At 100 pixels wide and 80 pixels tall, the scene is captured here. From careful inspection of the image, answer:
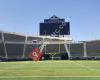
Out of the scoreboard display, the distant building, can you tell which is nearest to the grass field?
the scoreboard display

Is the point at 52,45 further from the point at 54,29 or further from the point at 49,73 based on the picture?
the point at 49,73

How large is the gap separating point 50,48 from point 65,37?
965 centimetres

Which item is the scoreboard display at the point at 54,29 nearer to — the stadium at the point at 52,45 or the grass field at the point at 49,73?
the stadium at the point at 52,45

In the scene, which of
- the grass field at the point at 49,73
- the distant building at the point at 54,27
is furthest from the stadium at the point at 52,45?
the grass field at the point at 49,73

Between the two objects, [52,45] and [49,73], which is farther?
[52,45]

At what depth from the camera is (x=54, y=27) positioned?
109 meters

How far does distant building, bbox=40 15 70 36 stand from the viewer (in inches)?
4236

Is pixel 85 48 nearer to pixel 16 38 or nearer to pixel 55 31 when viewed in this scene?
pixel 55 31

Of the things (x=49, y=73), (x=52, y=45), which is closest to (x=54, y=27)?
(x=52, y=45)

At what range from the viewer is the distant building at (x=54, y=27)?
353ft

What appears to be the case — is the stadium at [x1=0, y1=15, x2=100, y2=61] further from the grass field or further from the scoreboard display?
the grass field

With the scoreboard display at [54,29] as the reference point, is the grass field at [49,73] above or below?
below

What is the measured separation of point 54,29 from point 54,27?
3.21ft

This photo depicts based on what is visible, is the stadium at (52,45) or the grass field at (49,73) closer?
the grass field at (49,73)
